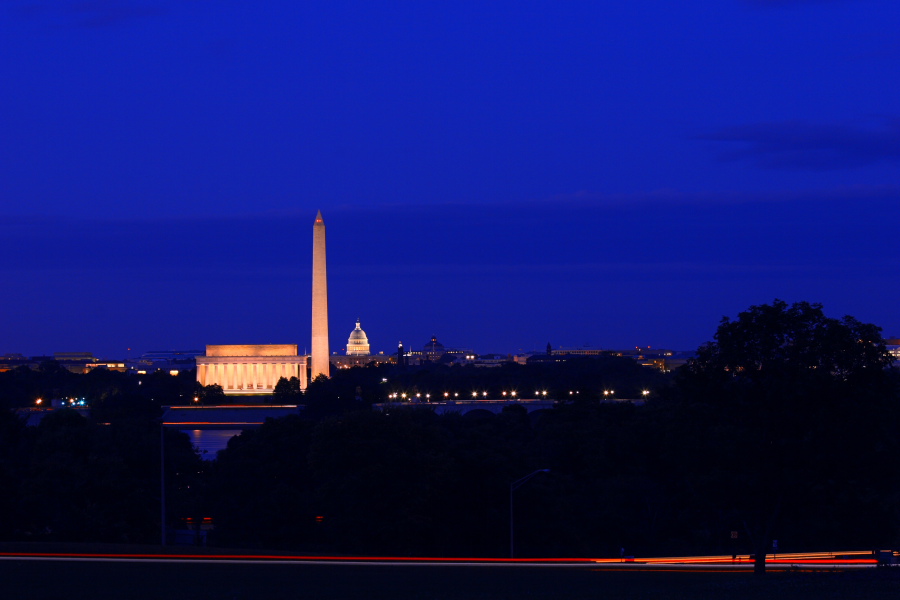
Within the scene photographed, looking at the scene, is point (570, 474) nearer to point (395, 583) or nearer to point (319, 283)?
point (395, 583)

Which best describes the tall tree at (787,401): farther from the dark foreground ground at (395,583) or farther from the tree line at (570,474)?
Answer: the dark foreground ground at (395,583)

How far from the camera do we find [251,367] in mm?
Result: 196625

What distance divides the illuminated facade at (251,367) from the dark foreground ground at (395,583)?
165m

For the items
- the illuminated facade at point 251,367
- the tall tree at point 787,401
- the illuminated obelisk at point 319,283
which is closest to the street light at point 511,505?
the tall tree at point 787,401

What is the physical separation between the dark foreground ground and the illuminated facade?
164967 mm


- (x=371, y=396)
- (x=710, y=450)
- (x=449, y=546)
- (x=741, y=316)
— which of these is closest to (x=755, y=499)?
(x=710, y=450)

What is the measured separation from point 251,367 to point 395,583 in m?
172

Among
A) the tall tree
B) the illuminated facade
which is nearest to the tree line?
the tall tree

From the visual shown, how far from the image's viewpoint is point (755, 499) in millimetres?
33781

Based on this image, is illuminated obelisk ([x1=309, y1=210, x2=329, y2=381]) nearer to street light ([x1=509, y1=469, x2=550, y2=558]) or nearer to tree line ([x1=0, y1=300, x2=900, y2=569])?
tree line ([x1=0, y1=300, x2=900, y2=569])

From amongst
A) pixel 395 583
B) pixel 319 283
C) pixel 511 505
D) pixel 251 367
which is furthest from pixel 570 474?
pixel 251 367

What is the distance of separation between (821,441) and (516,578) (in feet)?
30.0

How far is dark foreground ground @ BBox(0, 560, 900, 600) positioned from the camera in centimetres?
2385

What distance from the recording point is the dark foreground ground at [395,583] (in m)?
23.8
